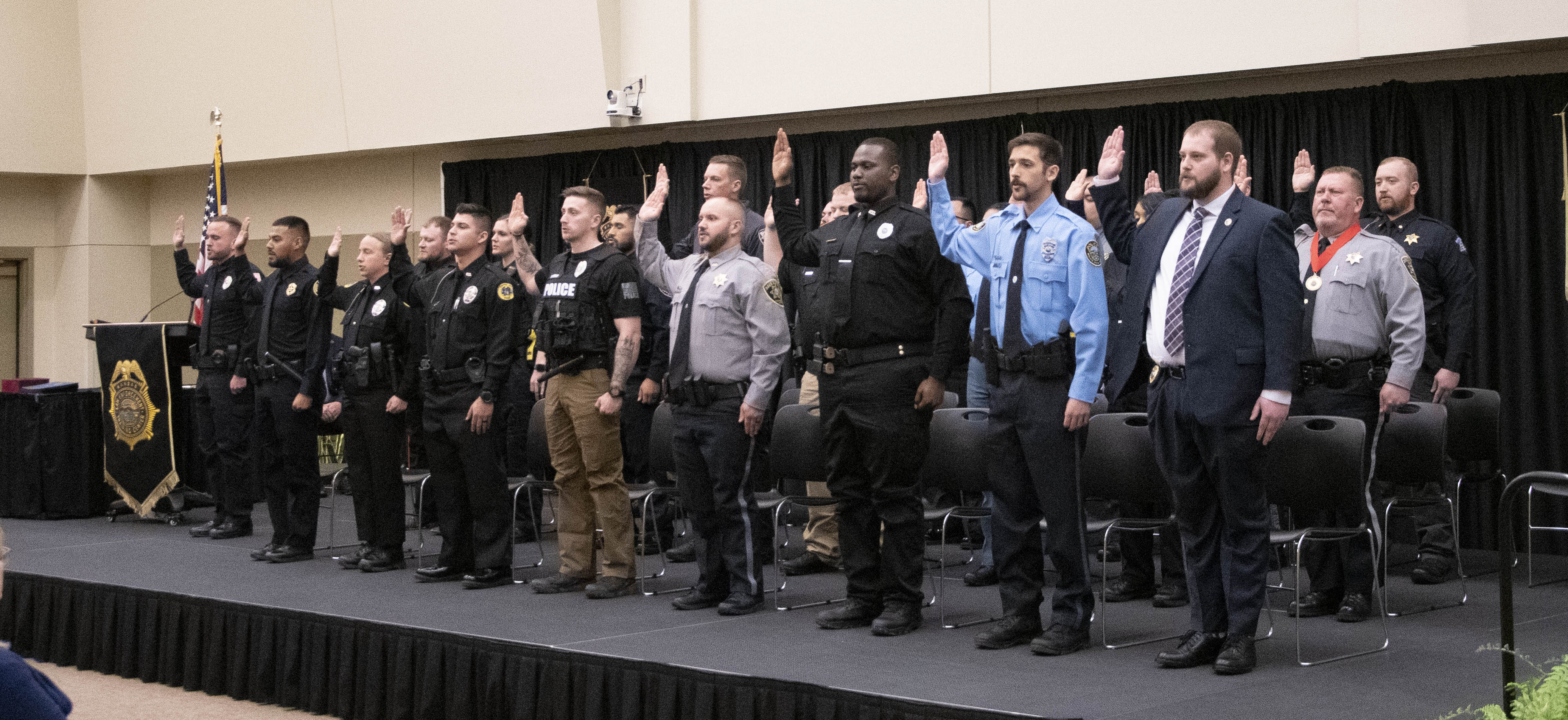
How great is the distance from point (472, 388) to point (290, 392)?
149 cm

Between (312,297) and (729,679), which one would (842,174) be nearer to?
(312,297)

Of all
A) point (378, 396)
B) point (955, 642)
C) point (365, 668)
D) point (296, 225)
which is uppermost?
point (296, 225)

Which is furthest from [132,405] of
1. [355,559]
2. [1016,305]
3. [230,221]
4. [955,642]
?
[1016,305]

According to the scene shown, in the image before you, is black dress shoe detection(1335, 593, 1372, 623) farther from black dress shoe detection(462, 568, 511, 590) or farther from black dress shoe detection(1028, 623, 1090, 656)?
black dress shoe detection(462, 568, 511, 590)

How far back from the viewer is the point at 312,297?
7.21 meters

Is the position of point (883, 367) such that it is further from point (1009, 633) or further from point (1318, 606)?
point (1318, 606)

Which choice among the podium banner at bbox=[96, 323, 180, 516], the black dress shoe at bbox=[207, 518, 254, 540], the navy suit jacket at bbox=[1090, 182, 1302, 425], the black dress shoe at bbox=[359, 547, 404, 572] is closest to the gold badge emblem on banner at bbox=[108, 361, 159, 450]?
the podium banner at bbox=[96, 323, 180, 516]

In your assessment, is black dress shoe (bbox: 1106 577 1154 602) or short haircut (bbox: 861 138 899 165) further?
black dress shoe (bbox: 1106 577 1154 602)

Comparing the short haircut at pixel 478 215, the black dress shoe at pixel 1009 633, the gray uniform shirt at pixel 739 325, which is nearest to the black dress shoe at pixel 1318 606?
the black dress shoe at pixel 1009 633

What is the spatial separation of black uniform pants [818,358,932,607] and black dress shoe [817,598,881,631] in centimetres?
2

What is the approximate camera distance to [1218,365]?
4160mm

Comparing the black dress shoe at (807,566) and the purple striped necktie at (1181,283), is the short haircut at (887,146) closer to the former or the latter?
the purple striped necktie at (1181,283)

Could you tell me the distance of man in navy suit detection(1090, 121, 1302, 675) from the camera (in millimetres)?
4152

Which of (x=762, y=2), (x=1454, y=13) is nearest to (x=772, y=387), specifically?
(x=1454, y=13)
